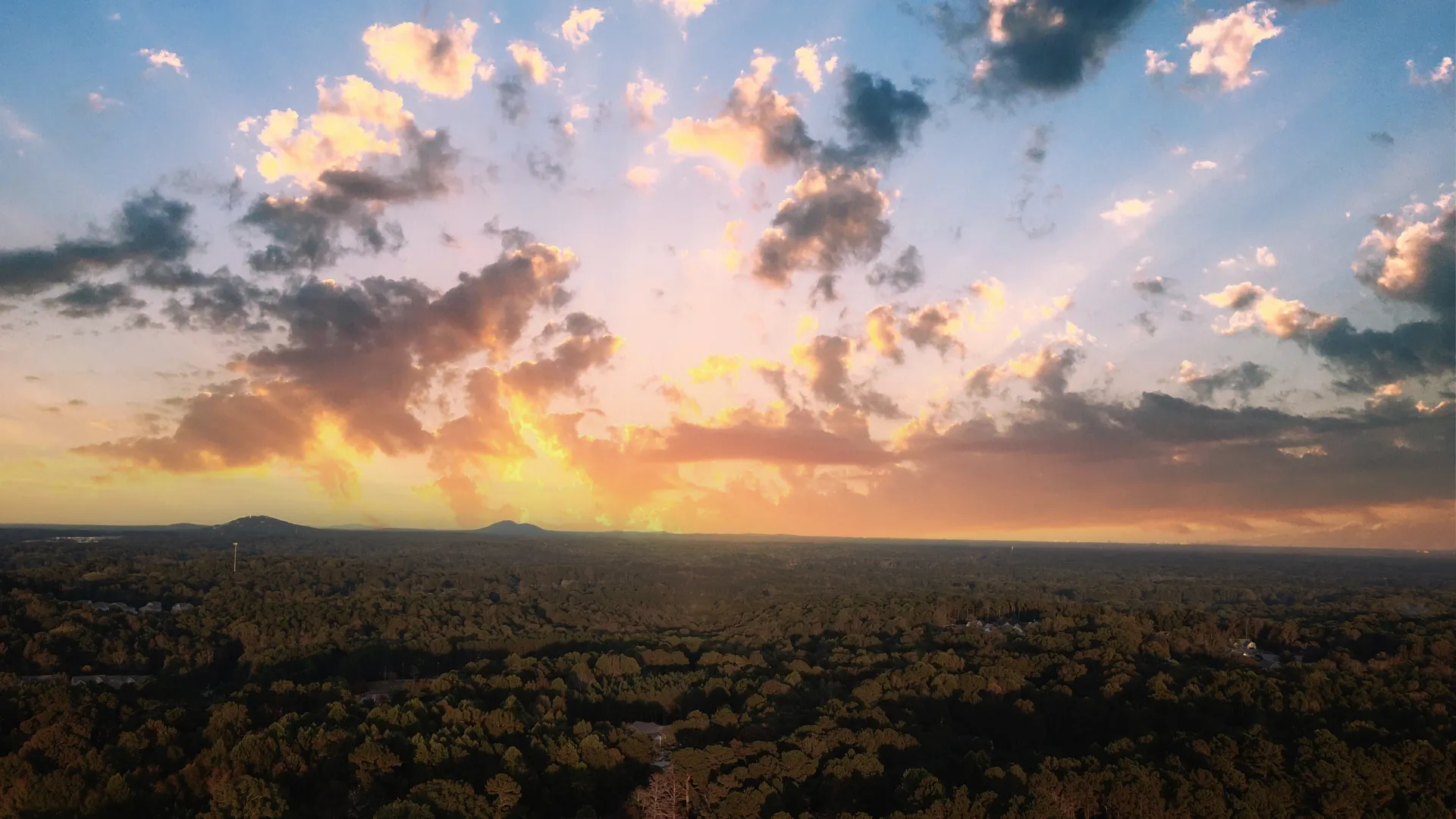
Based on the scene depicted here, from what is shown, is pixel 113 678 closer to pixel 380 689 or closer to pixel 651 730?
pixel 380 689

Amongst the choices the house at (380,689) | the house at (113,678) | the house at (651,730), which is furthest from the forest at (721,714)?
the house at (380,689)

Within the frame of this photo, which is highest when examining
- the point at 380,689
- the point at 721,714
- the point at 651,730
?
the point at 721,714

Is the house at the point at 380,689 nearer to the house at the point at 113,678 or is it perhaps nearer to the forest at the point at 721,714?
the forest at the point at 721,714

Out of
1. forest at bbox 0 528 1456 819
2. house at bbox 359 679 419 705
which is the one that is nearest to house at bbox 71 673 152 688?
forest at bbox 0 528 1456 819

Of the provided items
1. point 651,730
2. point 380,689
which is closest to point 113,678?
point 380,689

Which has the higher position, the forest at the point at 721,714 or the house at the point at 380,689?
the forest at the point at 721,714

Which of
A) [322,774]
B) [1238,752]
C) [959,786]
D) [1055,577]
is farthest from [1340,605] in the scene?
[322,774]

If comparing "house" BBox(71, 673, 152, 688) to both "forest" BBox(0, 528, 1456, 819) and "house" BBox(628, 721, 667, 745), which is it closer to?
"forest" BBox(0, 528, 1456, 819)

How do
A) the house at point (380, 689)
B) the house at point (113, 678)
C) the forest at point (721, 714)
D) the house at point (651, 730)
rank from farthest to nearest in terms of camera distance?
the house at point (113, 678), the house at point (380, 689), the house at point (651, 730), the forest at point (721, 714)

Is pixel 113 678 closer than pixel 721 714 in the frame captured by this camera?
No
